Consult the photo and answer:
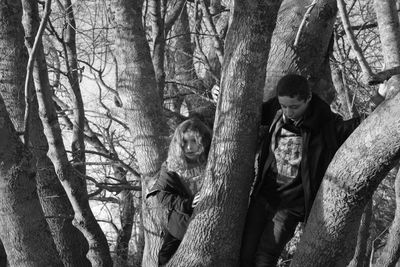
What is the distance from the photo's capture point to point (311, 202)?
10.8 ft

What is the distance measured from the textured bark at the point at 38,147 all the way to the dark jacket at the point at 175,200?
6.47ft

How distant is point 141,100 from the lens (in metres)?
4.71

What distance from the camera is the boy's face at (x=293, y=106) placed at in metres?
3.29

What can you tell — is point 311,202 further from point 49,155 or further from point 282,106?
point 49,155

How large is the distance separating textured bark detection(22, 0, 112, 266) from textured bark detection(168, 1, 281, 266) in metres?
2.44

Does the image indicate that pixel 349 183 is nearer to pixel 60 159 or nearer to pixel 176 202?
pixel 176 202

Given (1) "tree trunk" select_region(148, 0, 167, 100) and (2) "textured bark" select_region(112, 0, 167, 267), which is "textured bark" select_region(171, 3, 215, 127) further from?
(2) "textured bark" select_region(112, 0, 167, 267)

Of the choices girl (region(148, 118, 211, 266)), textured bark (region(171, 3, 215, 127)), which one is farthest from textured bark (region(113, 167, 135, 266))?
girl (region(148, 118, 211, 266))

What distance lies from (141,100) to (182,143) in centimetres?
111

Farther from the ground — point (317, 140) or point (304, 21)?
point (304, 21)

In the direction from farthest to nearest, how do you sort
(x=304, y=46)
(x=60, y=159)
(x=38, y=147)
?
(x=38, y=147), (x=60, y=159), (x=304, y=46)

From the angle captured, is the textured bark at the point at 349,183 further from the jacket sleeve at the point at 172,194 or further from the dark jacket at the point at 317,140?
the jacket sleeve at the point at 172,194

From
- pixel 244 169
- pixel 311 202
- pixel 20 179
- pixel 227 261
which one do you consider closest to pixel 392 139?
pixel 311 202

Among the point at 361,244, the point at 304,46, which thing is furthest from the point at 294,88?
the point at 361,244
